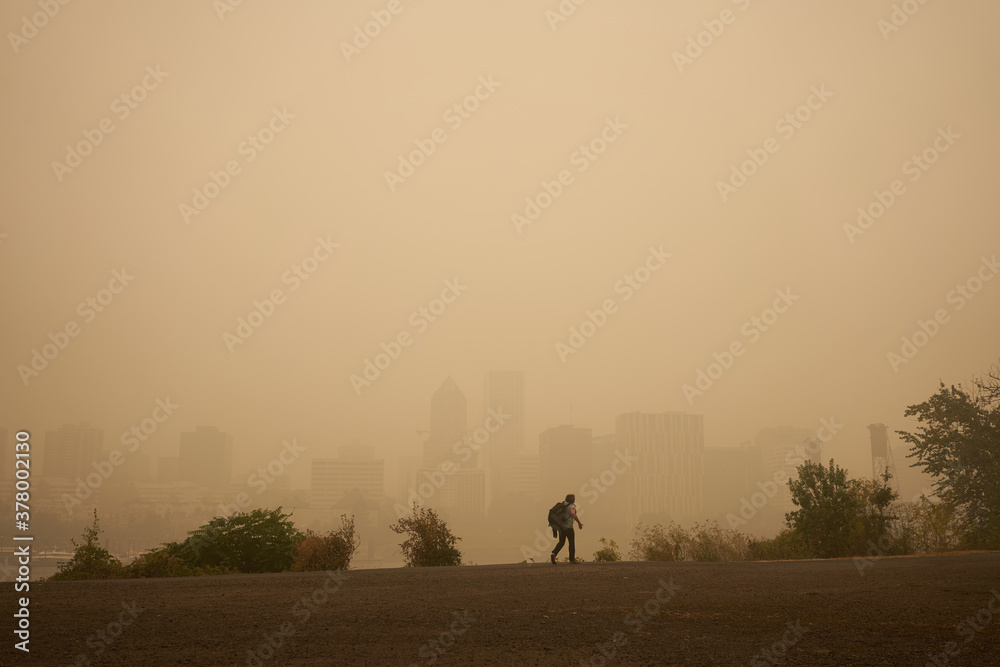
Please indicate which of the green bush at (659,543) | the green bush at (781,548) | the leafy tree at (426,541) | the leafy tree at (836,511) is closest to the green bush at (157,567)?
the leafy tree at (426,541)

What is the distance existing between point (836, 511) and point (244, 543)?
65.2 ft

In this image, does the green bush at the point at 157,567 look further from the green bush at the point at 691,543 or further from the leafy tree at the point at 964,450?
the leafy tree at the point at 964,450

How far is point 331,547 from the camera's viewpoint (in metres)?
21.0

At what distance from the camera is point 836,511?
2645 centimetres

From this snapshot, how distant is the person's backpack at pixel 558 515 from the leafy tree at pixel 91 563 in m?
10.8

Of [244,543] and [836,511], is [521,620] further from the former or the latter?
[836,511]

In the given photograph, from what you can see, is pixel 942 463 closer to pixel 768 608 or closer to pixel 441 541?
pixel 441 541

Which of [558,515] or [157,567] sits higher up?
[558,515]

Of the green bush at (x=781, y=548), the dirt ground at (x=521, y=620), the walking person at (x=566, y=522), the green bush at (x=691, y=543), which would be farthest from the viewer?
the green bush at (x=781, y=548)

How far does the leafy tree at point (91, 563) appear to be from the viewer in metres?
17.1

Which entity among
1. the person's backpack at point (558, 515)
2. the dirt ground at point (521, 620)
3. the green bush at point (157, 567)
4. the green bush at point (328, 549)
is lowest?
the dirt ground at point (521, 620)

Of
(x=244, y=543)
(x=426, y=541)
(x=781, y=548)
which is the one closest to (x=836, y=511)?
(x=781, y=548)

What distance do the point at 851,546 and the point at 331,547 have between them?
17934 mm

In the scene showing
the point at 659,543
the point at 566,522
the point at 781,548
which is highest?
the point at 566,522
